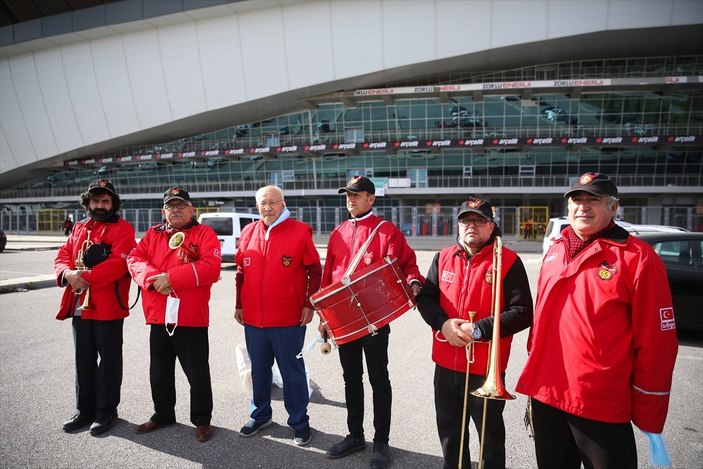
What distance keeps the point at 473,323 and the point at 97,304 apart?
3.41 m

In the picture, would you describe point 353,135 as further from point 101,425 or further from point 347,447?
point 347,447

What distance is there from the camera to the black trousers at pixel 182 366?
3.62m

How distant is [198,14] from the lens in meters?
37.3

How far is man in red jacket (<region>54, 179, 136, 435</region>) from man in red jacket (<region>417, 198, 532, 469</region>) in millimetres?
2993

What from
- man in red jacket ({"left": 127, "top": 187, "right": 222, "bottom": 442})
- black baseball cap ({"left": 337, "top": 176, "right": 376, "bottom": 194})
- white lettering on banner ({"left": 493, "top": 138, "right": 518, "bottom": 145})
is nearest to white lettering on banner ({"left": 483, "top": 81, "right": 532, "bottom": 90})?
white lettering on banner ({"left": 493, "top": 138, "right": 518, "bottom": 145})

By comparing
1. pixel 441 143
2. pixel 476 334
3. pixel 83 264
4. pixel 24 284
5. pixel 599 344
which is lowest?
pixel 24 284

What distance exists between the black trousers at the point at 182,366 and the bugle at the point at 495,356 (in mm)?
2456

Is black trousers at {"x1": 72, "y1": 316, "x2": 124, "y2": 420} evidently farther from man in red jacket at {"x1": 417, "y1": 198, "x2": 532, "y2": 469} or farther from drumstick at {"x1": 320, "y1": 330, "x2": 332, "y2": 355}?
man in red jacket at {"x1": 417, "y1": 198, "x2": 532, "y2": 469}

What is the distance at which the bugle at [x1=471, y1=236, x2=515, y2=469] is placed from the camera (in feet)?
7.57

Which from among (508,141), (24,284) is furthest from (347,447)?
(508,141)

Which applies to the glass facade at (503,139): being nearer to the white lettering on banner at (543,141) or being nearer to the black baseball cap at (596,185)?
the white lettering on banner at (543,141)

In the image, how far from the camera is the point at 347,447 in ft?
10.7

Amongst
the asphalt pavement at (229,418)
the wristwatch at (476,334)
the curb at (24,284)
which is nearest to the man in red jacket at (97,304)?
the asphalt pavement at (229,418)

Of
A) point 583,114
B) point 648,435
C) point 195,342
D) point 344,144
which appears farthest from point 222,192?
point 648,435
